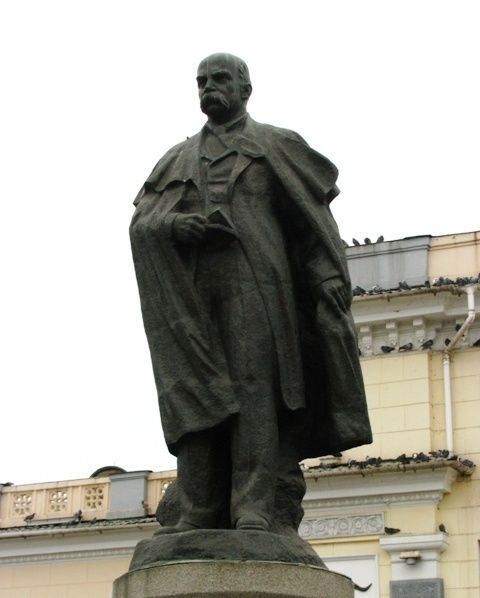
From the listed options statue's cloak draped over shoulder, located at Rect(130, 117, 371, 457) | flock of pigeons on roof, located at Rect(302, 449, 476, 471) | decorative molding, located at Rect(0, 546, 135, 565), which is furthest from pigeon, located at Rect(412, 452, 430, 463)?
statue's cloak draped over shoulder, located at Rect(130, 117, 371, 457)

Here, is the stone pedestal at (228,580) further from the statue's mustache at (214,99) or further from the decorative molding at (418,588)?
the decorative molding at (418,588)

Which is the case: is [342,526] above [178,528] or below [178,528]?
below

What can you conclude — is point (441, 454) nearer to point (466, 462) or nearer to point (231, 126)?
point (466, 462)

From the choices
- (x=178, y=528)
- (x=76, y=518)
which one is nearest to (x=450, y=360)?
(x=76, y=518)

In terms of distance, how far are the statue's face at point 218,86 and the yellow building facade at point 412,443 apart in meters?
17.1

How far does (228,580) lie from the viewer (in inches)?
259

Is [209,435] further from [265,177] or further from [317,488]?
[317,488]

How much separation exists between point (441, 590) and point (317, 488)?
2.56 metres

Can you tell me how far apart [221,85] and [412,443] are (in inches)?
701

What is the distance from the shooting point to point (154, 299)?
7.50 meters

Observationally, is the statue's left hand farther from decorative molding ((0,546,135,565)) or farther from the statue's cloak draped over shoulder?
decorative molding ((0,546,135,565))

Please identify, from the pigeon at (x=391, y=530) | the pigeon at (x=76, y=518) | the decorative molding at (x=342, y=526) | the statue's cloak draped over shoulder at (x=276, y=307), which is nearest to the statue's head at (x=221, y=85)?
the statue's cloak draped over shoulder at (x=276, y=307)

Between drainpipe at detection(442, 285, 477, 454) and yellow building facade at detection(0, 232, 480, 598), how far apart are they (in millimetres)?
21

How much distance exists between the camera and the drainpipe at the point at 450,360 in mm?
24766
